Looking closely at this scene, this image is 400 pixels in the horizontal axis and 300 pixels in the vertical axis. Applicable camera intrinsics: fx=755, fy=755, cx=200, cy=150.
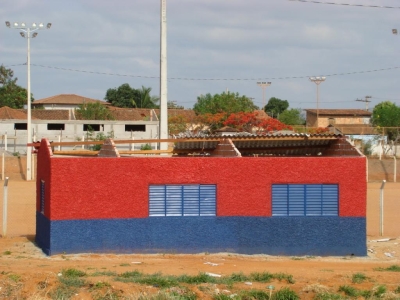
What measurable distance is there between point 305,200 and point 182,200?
10.5 ft

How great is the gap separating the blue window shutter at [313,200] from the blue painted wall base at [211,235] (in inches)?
6.5

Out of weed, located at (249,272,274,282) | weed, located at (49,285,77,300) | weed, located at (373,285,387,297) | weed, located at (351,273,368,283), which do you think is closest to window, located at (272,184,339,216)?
weed, located at (351,273,368,283)

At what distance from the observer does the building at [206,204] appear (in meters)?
19.2

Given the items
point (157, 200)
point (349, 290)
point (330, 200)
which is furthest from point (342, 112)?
point (349, 290)

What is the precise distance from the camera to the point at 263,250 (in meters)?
19.6

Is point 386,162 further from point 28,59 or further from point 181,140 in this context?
point 181,140

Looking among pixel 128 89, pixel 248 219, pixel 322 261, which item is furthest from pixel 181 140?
pixel 128 89

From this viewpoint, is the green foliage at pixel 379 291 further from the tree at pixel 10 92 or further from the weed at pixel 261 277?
the tree at pixel 10 92

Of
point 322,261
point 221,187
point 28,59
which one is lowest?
point 322,261

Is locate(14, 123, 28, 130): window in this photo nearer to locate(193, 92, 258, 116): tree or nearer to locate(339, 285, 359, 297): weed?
locate(193, 92, 258, 116): tree

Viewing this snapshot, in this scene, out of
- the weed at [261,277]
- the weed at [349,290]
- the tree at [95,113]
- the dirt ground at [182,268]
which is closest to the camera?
the dirt ground at [182,268]

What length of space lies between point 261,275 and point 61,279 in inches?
157

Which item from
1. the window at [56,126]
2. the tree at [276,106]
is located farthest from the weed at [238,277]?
the tree at [276,106]

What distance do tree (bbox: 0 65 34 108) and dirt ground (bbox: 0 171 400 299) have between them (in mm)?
65475
